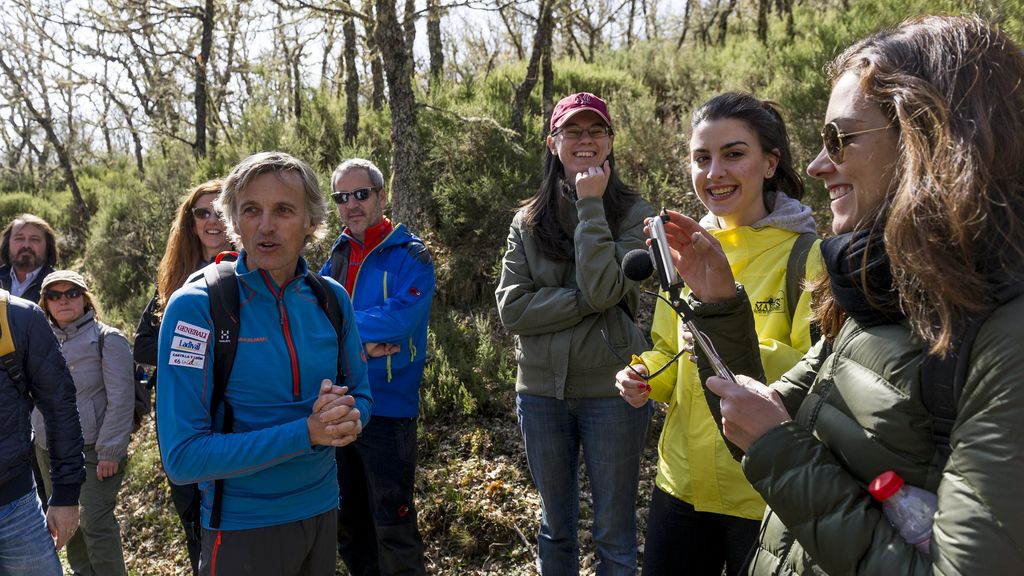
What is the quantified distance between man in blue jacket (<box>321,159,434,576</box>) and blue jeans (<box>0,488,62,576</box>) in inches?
58.5

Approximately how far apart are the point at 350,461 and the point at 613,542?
168cm

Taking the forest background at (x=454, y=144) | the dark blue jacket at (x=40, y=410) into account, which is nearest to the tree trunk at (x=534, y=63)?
the forest background at (x=454, y=144)

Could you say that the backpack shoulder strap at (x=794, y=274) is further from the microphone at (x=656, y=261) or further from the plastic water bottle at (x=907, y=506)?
the plastic water bottle at (x=907, y=506)

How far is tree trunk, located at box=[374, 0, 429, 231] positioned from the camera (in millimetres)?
7012

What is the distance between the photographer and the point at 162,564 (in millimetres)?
5633

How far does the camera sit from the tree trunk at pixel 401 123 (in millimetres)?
7012

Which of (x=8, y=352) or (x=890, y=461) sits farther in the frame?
(x=8, y=352)

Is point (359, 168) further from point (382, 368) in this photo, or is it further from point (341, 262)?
point (382, 368)

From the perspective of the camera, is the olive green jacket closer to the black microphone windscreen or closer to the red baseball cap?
the red baseball cap

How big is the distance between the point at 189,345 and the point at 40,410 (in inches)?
55.7

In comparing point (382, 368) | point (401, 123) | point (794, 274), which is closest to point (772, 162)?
point (794, 274)

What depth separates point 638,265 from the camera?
6.51ft

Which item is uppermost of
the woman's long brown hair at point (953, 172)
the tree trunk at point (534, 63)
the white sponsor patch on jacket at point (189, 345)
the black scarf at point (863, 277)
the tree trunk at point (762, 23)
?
the tree trunk at point (762, 23)

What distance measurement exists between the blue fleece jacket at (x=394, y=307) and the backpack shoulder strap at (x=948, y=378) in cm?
311
